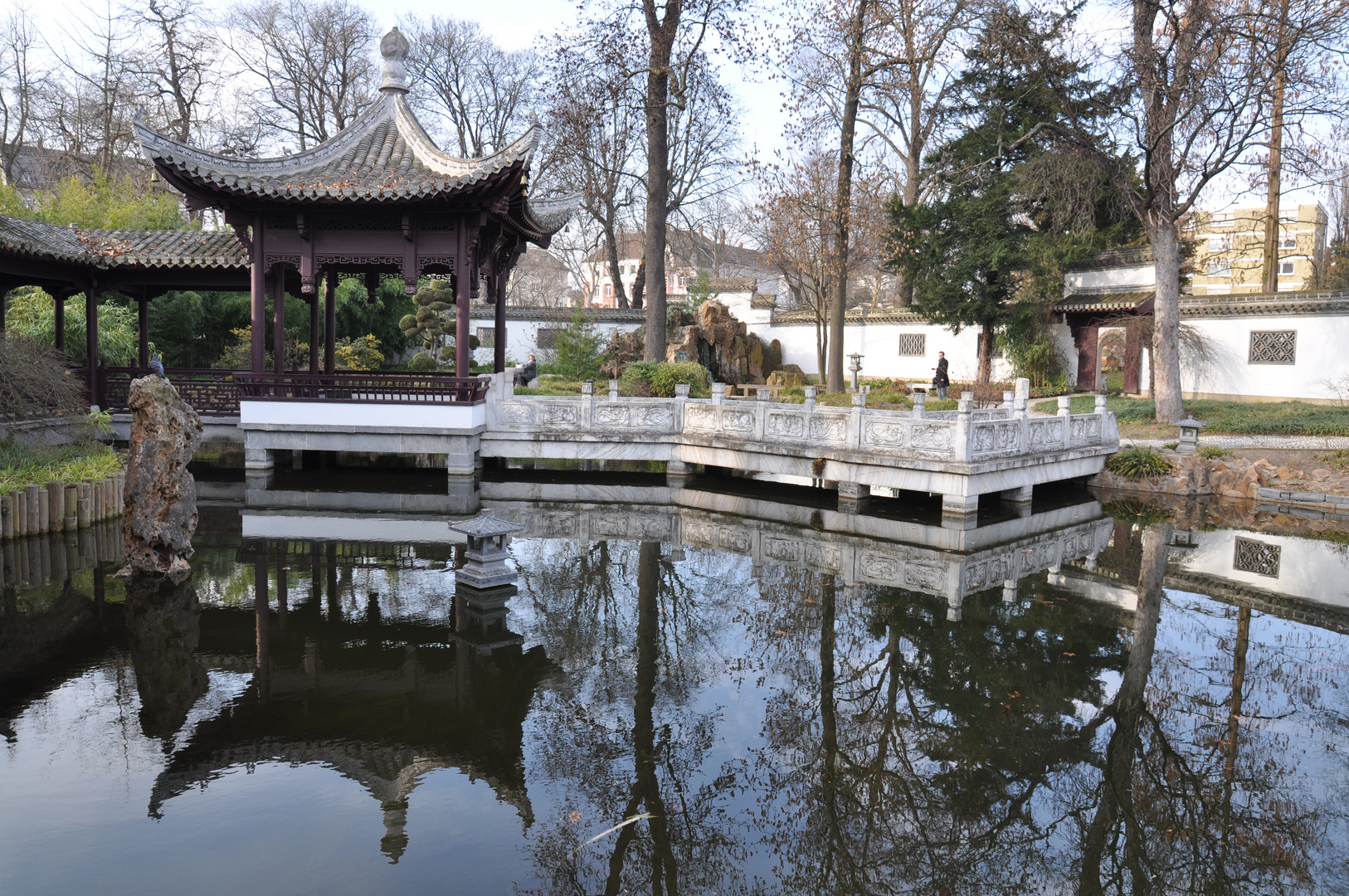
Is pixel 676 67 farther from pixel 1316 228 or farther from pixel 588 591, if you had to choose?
pixel 1316 228

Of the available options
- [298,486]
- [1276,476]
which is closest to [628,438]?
[298,486]

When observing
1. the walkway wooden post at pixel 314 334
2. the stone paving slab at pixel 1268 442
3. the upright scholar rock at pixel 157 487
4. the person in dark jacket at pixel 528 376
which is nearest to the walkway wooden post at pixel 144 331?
the walkway wooden post at pixel 314 334

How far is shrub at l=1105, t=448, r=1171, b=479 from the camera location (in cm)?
1355

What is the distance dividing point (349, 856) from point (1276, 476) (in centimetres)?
1403

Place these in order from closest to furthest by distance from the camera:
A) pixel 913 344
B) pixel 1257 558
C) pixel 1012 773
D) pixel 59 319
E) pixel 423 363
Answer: pixel 1012 773
pixel 1257 558
pixel 59 319
pixel 423 363
pixel 913 344

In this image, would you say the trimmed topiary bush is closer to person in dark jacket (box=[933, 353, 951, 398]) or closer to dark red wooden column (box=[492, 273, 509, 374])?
dark red wooden column (box=[492, 273, 509, 374])

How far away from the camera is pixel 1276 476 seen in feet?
43.2

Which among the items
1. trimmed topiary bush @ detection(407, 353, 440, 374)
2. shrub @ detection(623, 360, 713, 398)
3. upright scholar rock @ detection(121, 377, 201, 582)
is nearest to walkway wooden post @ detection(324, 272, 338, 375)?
shrub @ detection(623, 360, 713, 398)

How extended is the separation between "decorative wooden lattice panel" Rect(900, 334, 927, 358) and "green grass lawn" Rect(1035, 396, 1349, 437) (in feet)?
24.9

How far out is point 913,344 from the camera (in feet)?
87.5

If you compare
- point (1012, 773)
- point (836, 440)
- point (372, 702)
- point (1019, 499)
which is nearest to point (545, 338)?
point (836, 440)

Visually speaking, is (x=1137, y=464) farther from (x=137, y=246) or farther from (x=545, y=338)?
(x=545, y=338)

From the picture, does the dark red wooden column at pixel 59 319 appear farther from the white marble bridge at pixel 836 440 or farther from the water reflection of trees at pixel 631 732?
the water reflection of trees at pixel 631 732

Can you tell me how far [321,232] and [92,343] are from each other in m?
5.14
